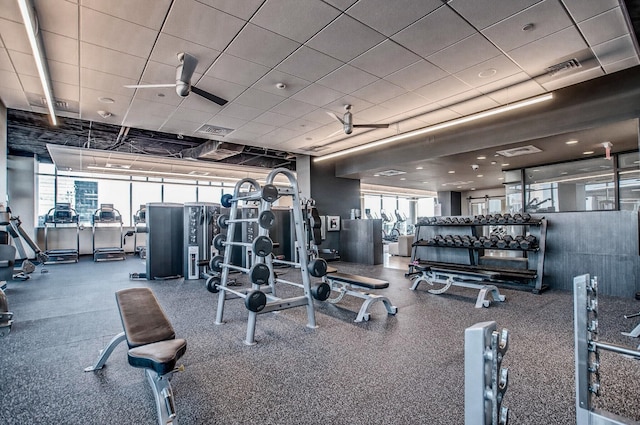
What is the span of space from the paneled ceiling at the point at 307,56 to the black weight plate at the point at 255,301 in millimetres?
2576

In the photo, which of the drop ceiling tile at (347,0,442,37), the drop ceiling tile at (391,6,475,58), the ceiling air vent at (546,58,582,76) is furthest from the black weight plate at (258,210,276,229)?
the ceiling air vent at (546,58,582,76)

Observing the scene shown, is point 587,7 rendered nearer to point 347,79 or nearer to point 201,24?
point 347,79

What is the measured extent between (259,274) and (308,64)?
2603 mm

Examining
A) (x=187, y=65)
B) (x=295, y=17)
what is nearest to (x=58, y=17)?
(x=187, y=65)

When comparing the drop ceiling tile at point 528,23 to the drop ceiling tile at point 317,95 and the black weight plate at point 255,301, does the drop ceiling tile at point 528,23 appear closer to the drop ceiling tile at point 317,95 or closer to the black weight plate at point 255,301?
the drop ceiling tile at point 317,95

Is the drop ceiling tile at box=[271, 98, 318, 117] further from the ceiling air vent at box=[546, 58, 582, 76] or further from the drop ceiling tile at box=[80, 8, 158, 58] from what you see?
the ceiling air vent at box=[546, 58, 582, 76]

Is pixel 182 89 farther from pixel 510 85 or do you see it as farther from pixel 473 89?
pixel 510 85

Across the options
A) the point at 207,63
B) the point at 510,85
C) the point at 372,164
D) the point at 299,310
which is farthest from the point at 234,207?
the point at 372,164

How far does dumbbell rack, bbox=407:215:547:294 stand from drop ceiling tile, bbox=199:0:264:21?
13.4ft

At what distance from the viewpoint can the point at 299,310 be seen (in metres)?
3.98

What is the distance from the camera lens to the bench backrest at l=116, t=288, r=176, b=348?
6.30ft

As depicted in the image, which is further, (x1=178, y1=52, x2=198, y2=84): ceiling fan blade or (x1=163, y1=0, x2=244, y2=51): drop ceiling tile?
(x1=178, y1=52, x2=198, y2=84): ceiling fan blade

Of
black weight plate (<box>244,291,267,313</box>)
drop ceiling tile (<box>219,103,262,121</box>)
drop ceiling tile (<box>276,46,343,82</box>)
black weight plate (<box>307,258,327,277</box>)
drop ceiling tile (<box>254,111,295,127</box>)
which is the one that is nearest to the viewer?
black weight plate (<box>244,291,267,313</box>)

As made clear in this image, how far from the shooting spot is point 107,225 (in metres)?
10.6
